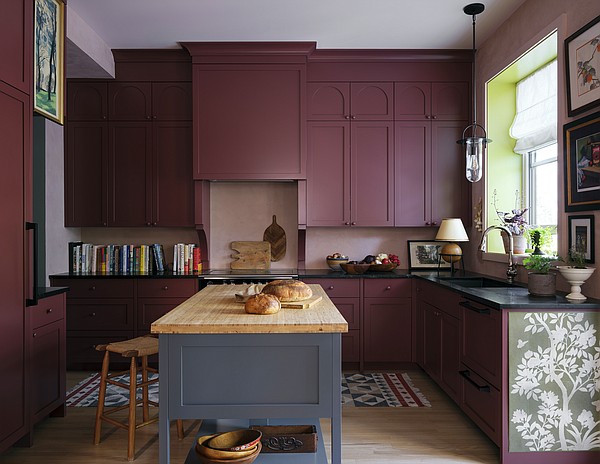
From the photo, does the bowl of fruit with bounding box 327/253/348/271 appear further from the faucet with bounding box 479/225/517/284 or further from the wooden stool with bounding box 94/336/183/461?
the wooden stool with bounding box 94/336/183/461

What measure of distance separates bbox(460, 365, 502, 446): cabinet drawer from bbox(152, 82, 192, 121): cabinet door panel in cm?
347

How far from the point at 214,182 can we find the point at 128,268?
1.23 metres

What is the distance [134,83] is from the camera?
16.3 ft

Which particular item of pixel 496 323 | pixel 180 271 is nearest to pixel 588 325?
pixel 496 323

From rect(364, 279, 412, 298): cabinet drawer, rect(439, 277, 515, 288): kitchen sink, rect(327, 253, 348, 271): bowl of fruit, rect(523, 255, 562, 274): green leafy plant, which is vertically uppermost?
rect(523, 255, 562, 274): green leafy plant

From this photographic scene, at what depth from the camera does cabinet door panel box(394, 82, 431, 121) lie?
16.4ft

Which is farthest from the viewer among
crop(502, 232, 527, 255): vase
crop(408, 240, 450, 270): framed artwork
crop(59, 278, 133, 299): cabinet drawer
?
crop(408, 240, 450, 270): framed artwork

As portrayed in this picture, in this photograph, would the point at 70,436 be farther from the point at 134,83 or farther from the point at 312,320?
the point at 134,83

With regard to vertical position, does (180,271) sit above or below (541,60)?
below

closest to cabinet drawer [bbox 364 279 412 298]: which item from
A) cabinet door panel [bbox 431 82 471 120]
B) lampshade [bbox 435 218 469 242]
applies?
lampshade [bbox 435 218 469 242]

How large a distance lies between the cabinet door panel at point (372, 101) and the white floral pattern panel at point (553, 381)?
109 inches

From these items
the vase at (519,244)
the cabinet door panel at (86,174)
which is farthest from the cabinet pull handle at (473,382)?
the cabinet door panel at (86,174)

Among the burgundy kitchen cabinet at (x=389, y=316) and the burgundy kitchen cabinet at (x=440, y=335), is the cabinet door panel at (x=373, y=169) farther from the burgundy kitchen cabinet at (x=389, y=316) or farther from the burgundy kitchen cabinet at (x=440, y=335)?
the burgundy kitchen cabinet at (x=440, y=335)

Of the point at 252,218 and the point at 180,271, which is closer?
the point at 180,271
